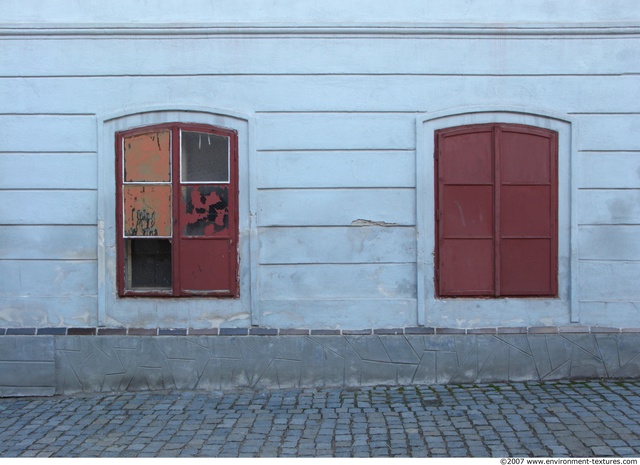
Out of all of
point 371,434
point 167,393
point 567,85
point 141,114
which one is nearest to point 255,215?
point 141,114

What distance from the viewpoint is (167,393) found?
6.18 m

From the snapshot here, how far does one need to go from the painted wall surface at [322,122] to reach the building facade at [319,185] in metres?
0.02

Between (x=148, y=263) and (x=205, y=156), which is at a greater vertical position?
(x=205, y=156)

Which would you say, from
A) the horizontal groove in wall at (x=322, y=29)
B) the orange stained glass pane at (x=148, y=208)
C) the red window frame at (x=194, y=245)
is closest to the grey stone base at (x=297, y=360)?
the red window frame at (x=194, y=245)

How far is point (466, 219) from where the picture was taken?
20.7ft

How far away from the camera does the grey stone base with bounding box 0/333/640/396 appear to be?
20.5 feet

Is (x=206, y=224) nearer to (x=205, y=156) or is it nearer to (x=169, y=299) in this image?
(x=205, y=156)

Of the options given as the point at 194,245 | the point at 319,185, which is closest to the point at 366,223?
the point at 319,185

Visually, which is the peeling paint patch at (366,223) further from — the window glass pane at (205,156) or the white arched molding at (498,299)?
the window glass pane at (205,156)

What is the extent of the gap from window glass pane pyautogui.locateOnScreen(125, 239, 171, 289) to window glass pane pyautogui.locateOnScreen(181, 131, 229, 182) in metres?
0.74

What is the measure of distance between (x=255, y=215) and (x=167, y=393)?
1.94 meters

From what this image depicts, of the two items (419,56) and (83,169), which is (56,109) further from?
(419,56)

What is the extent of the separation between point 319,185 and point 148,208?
5.67 ft

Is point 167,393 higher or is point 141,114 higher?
point 141,114
